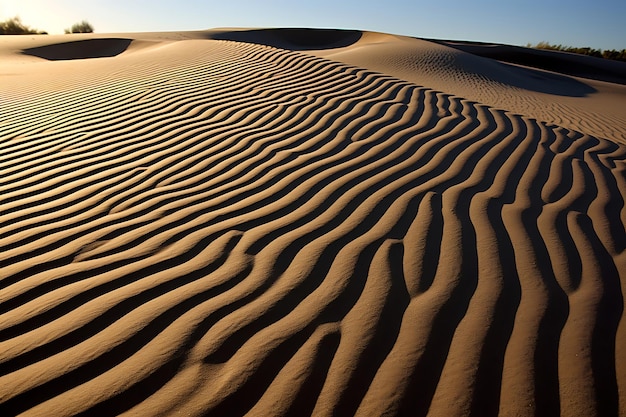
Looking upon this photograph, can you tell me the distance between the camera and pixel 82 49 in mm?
19359

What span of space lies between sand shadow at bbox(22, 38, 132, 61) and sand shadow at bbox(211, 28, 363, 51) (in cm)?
696

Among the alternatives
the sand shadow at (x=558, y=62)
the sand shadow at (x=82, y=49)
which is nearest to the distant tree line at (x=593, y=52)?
the sand shadow at (x=558, y=62)

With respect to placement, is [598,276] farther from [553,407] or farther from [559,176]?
[559,176]

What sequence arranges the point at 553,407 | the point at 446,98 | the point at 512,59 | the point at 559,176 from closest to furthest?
the point at 553,407 < the point at 559,176 < the point at 446,98 < the point at 512,59

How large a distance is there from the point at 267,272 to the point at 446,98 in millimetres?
4956

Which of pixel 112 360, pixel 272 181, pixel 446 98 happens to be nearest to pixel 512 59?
pixel 446 98

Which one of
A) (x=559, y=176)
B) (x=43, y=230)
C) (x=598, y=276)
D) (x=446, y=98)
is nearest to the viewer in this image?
(x=598, y=276)

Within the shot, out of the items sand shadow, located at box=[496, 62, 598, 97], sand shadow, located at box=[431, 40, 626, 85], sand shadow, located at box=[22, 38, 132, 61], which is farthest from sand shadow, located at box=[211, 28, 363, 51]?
sand shadow, located at box=[496, 62, 598, 97]

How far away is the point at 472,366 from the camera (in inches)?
71.0

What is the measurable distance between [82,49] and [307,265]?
2053cm

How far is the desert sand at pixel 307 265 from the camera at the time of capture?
1.73 metres

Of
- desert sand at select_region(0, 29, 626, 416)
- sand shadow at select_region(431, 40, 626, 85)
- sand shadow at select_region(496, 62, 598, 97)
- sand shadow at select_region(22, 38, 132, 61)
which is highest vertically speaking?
sand shadow at select_region(431, 40, 626, 85)

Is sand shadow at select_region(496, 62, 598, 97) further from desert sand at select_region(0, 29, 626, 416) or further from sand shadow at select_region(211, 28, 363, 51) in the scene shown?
sand shadow at select_region(211, 28, 363, 51)

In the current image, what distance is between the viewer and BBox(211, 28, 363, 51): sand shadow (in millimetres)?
26241
